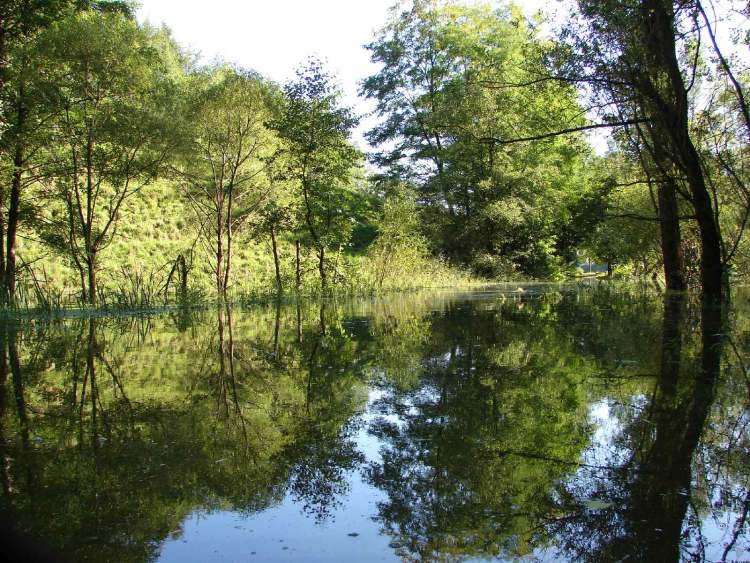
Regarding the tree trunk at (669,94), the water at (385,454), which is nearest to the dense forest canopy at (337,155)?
the tree trunk at (669,94)

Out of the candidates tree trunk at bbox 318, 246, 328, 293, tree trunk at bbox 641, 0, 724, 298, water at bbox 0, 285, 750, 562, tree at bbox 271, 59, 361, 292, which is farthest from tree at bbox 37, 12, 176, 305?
tree trunk at bbox 641, 0, 724, 298

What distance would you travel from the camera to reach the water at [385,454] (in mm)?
2057

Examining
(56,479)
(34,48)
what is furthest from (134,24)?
(56,479)

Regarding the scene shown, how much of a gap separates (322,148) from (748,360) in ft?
43.5

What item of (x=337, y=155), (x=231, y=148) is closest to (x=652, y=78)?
(x=337, y=155)

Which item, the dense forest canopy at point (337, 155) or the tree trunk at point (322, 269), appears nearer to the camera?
the dense forest canopy at point (337, 155)

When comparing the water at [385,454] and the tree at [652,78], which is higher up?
the tree at [652,78]

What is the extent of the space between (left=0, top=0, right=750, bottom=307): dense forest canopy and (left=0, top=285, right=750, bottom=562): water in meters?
4.43

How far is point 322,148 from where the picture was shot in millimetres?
16641

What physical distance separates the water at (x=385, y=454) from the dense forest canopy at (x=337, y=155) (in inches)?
174

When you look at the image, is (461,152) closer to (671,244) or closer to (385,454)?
(671,244)

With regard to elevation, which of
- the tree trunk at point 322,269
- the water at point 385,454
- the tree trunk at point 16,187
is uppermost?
the tree trunk at point 16,187

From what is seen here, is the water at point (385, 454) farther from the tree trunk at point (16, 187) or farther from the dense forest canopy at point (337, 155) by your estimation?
the tree trunk at point (16, 187)

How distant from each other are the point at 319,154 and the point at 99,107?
5563 mm
